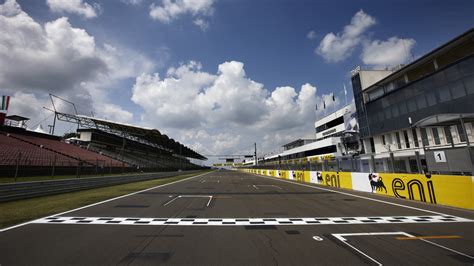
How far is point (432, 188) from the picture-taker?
398 inches

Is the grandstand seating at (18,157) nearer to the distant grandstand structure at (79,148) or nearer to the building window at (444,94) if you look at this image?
the distant grandstand structure at (79,148)

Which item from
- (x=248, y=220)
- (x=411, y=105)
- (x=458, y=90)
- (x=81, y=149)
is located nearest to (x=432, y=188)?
(x=248, y=220)

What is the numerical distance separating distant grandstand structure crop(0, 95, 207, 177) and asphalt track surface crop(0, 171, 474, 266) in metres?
15.0

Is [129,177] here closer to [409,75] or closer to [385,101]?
[385,101]

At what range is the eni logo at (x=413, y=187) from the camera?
10148 millimetres

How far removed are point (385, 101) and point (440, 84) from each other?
365 inches

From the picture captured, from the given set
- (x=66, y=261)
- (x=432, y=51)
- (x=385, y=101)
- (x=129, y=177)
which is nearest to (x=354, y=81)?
(x=385, y=101)

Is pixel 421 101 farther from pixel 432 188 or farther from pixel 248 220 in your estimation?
pixel 248 220

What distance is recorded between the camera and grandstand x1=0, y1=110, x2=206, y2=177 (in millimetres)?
21594

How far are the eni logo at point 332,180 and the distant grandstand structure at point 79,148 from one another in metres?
22.3

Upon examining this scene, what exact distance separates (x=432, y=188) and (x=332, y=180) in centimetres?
933

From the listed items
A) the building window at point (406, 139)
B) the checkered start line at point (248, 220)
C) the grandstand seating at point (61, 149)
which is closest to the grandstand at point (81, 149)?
the grandstand seating at point (61, 149)

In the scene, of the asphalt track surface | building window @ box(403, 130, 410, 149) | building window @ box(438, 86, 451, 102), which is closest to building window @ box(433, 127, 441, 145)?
building window @ box(438, 86, 451, 102)

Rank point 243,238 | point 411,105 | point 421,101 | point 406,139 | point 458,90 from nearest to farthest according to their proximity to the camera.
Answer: point 243,238
point 458,90
point 421,101
point 411,105
point 406,139
